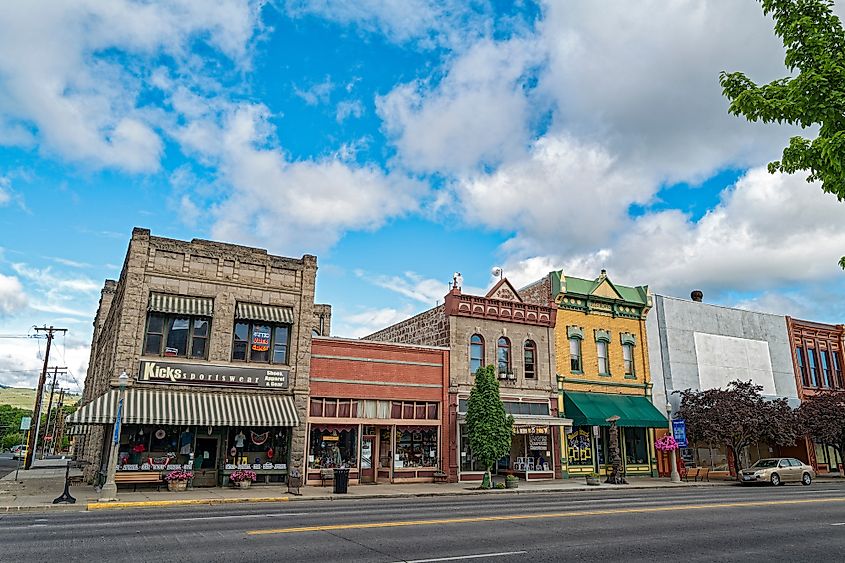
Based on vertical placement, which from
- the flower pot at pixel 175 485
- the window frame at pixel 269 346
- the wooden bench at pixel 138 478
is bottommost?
the flower pot at pixel 175 485

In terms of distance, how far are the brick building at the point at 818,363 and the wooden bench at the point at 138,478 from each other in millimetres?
39550

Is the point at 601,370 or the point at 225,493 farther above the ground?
the point at 601,370

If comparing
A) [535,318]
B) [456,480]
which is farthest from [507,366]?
[456,480]

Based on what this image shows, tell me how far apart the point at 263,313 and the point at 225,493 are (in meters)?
7.63

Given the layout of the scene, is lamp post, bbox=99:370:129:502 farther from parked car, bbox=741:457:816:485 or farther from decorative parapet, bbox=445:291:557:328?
parked car, bbox=741:457:816:485

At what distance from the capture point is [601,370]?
35.1 meters

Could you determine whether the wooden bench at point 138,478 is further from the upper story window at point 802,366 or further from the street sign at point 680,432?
the upper story window at point 802,366

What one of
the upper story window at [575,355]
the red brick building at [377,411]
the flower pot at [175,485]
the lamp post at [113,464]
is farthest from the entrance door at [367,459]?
the upper story window at [575,355]

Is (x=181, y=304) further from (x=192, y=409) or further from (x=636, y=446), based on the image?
(x=636, y=446)

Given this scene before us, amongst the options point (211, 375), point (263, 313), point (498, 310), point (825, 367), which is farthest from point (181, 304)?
point (825, 367)

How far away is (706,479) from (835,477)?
9521 mm

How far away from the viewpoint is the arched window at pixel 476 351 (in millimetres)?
31656

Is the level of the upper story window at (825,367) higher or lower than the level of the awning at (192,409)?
higher

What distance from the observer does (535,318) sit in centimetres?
3353
